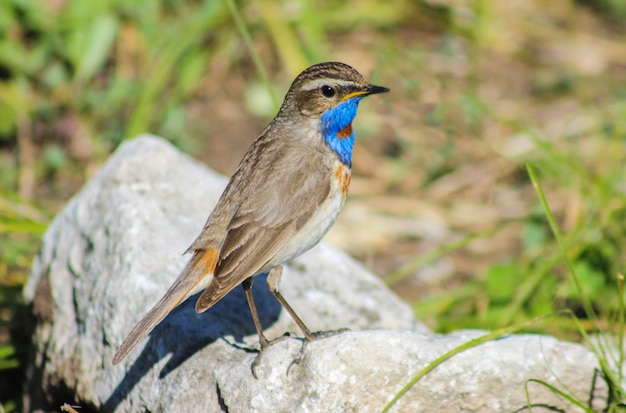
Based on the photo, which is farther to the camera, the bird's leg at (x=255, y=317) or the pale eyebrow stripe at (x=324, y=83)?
the pale eyebrow stripe at (x=324, y=83)

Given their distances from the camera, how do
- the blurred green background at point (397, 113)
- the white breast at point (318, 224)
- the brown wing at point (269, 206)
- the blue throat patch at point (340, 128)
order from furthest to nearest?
the blurred green background at point (397, 113) < the blue throat patch at point (340, 128) < the white breast at point (318, 224) < the brown wing at point (269, 206)

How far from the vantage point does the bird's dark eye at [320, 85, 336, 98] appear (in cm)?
473

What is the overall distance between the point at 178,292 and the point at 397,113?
4.76m

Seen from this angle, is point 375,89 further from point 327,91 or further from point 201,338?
point 201,338

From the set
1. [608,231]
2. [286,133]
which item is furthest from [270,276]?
[608,231]

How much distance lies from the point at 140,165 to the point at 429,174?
11.3 feet

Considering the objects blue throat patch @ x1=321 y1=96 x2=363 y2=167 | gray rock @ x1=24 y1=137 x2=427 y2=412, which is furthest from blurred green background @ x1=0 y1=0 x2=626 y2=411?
blue throat patch @ x1=321 y1=96 x2=363 y2=167

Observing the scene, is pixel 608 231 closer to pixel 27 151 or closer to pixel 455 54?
pixel 455 54

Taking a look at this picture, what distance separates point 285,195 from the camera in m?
4.64

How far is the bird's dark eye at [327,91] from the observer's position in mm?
4730

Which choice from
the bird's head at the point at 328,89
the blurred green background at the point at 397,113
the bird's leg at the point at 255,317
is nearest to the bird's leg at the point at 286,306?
the bird's leg at the point at 255,317

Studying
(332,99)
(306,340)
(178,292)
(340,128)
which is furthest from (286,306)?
(332,99)

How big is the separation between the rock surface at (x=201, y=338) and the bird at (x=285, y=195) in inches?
10.8

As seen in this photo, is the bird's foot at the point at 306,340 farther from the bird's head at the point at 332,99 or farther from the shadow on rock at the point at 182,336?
the bird's head at the point at 332,99
